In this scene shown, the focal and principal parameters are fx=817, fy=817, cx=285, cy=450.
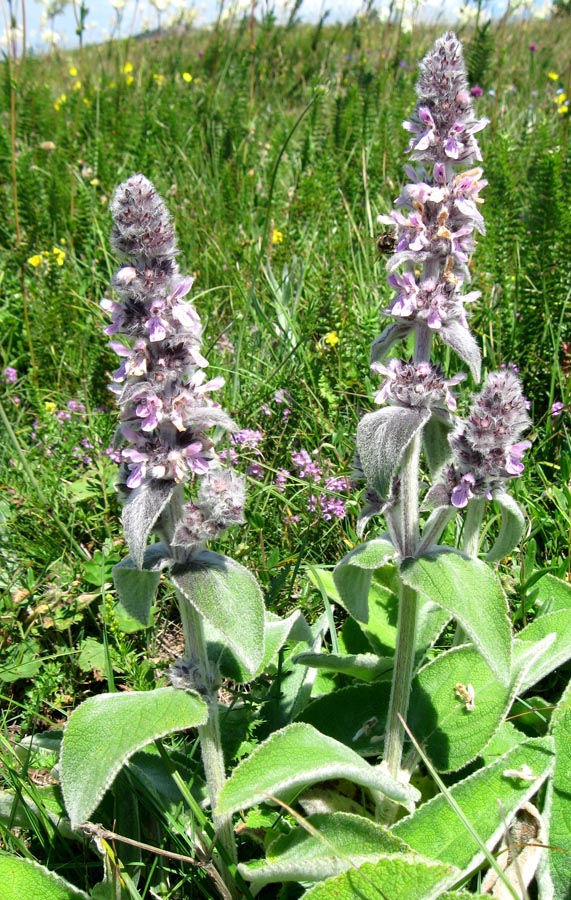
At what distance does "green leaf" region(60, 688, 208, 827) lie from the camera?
67.4 inches

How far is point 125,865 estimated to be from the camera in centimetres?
202

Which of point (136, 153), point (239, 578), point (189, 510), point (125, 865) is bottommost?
point (125, 865)

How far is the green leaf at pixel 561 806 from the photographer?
1.95m

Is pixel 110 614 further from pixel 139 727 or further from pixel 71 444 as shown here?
pixel 71 444

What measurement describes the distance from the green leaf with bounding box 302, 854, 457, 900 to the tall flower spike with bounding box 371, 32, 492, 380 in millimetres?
1009

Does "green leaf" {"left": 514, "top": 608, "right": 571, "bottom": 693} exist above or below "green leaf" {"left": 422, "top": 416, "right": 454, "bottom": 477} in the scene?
below

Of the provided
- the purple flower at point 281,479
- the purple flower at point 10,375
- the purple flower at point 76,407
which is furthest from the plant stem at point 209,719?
the purple flower at point 10,375

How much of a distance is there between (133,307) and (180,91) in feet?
22.2

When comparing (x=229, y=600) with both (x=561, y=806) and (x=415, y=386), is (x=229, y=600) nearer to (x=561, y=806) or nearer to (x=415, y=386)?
(x=415, y=386)

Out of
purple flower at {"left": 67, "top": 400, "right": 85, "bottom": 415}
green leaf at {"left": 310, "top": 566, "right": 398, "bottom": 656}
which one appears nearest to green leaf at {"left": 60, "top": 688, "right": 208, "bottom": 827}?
green leaf at {"left": 310, "top": 566, "right": 398, "bottom": 656}

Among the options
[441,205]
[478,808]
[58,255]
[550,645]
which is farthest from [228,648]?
[58,255]

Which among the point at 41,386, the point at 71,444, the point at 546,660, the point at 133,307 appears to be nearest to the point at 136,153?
the point at 41,386

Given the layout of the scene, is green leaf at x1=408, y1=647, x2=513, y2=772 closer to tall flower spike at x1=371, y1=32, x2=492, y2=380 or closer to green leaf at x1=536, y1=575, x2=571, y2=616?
green leaf at x1=536, y1=575, x2=571, y2=616

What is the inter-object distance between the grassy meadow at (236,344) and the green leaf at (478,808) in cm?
55
